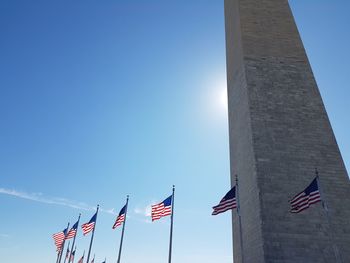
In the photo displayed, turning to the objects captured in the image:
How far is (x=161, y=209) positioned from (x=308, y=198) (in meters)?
8.31

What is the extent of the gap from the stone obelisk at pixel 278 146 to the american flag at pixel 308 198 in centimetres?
117

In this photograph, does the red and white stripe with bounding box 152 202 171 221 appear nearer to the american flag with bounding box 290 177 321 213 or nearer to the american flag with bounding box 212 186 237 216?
the american flag with bounding box 212 186 237 216

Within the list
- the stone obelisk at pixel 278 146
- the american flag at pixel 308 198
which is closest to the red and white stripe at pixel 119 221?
the stone obelisk at pixel 278 146

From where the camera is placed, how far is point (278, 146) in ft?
61.0

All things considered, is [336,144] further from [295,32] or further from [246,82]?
[295,32]

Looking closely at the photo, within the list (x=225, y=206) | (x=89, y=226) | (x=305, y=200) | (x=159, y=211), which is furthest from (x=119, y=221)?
(x=305, y=200)

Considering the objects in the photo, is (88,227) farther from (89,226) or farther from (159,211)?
(159,211)

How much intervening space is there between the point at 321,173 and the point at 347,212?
8.04ft

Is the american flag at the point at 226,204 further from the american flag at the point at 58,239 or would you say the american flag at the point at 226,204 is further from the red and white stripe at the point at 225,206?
the american flag at the point at 58,239

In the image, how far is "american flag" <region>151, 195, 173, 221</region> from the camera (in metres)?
17.6

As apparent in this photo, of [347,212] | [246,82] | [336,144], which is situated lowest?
[347,212]

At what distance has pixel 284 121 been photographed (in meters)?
19.7

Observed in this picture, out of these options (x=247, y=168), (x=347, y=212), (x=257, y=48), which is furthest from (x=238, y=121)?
(x=347, y=212)

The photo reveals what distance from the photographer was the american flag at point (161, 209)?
17.6m
